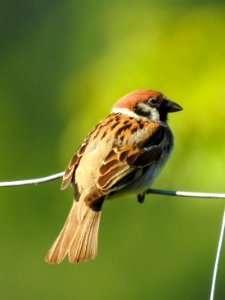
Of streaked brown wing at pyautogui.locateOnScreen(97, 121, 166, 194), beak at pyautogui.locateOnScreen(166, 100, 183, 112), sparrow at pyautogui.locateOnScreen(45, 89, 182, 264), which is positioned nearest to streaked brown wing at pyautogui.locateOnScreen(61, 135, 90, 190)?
sparrow at pyautogui.locateOnScreen(45, 89, 182, 264)

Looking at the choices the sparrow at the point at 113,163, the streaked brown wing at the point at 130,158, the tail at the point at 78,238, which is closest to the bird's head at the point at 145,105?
the sparrow at the point at 113,163

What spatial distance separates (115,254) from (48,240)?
0.44m

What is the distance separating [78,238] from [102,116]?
0.52m

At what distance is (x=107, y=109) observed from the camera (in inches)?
204

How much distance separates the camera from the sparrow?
4957 mm

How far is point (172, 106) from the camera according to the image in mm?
5309

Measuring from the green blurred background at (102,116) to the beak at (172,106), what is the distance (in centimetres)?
5

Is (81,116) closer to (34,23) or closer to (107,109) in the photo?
(107,109)

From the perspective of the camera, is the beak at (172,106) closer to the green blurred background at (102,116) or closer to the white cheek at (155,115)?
the green blurred background at (102,116)

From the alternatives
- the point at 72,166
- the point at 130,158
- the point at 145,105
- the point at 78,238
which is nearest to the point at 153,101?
the point at 145,105

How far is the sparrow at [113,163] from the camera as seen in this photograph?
4957 millimetres

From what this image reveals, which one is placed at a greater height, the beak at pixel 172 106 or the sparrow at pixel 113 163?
the beak at pixel 172 106

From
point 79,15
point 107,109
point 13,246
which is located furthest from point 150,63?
point 79,15

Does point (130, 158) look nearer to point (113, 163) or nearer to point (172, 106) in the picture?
point (113, 163)
